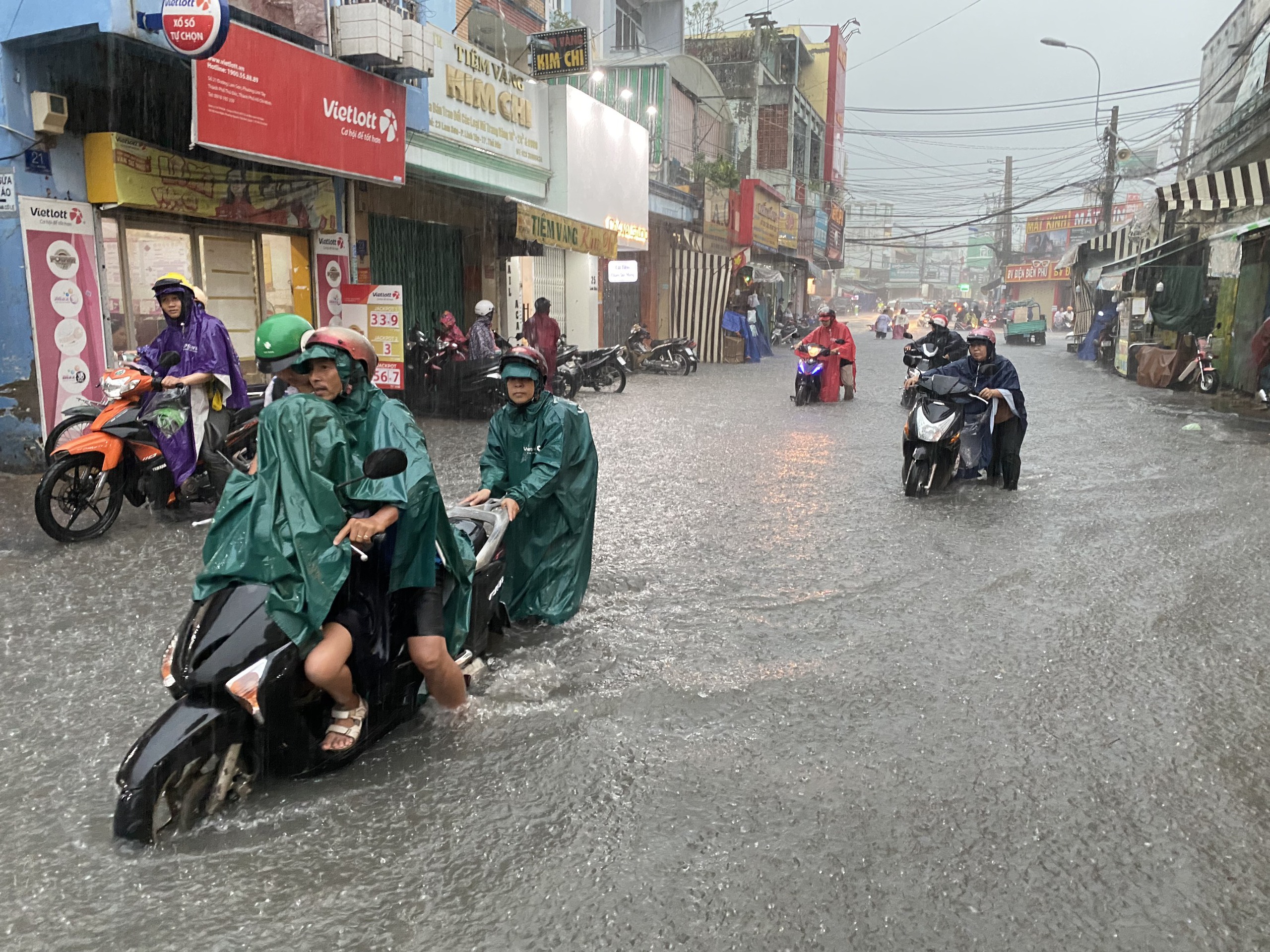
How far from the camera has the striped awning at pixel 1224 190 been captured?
16.0 m

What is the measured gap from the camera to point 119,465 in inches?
253

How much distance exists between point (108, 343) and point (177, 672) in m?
7.18

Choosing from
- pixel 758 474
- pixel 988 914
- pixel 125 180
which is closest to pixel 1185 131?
pixel 758 474

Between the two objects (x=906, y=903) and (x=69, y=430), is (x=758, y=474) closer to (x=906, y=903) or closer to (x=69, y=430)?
(x=69, y=430)

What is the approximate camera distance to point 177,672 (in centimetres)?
288

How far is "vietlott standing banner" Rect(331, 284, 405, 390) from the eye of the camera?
11953mm

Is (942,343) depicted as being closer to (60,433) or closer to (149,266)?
(149,266)

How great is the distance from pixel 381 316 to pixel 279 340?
856 cm

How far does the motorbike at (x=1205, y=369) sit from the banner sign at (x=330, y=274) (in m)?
14.8

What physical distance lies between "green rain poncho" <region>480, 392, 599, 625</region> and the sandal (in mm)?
1462

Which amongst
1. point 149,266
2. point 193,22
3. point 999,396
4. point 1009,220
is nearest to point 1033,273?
point 1009,220

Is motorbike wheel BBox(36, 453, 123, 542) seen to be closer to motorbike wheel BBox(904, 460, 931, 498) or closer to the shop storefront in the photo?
the shop storefront

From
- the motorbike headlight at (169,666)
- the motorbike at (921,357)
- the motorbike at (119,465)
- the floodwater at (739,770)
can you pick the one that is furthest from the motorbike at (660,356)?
the motorbike headlight at (169,666)

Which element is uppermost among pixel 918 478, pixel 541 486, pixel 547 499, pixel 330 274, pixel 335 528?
pixel 330 274
